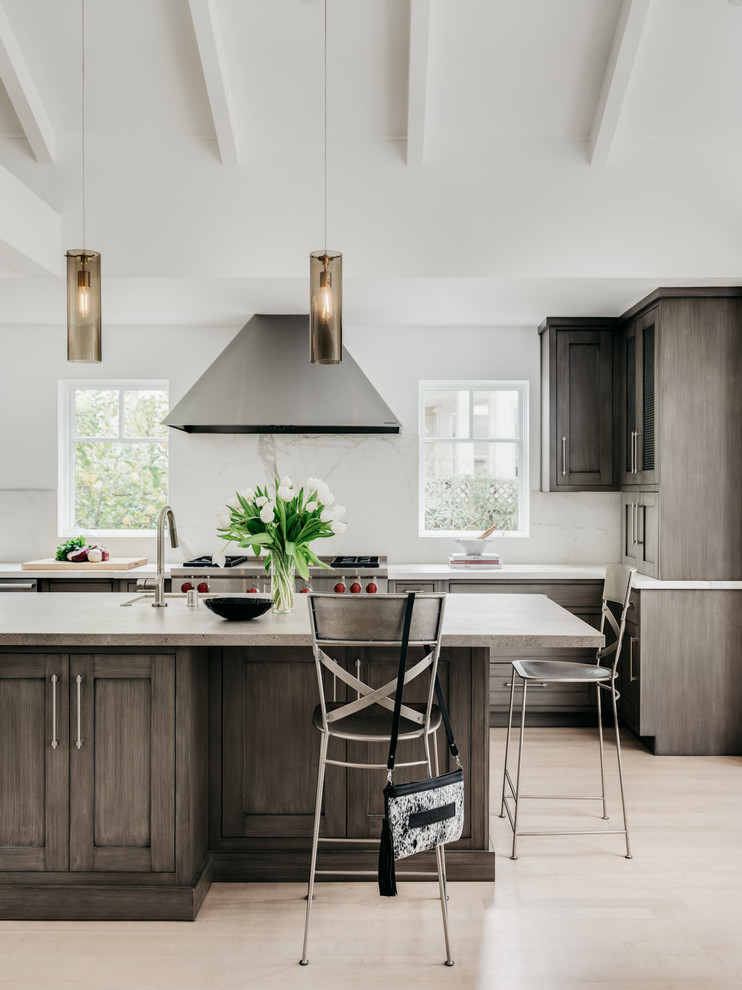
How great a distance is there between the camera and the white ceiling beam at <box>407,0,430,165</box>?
3.31m

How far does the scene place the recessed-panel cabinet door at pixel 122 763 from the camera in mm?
2594

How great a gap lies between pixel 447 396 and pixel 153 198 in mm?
2295

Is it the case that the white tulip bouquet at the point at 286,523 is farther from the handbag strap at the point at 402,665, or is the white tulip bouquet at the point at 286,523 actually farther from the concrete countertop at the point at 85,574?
the concrete countertop at the point at 85,574

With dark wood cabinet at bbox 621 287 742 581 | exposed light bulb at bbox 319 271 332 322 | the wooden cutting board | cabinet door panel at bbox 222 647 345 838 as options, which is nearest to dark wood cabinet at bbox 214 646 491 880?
cabinet door panel at bbox 222 647 345 838

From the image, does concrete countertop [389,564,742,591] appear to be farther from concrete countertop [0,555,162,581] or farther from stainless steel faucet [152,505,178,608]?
stainless steel faucet [152,505,178,608]

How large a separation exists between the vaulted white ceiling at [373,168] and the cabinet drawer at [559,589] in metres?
1.71

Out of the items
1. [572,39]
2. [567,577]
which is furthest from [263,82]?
[567,577]

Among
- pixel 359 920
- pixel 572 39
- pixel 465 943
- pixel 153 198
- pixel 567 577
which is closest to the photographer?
pixel 465 943

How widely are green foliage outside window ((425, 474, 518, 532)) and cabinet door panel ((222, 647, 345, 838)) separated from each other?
2.72m

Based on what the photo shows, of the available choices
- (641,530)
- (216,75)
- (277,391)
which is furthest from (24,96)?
(641,530)

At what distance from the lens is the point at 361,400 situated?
4.79 m

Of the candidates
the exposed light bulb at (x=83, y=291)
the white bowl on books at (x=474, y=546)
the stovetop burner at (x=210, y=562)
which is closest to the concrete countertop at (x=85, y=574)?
the stovetop burner at (x=210, y=562)

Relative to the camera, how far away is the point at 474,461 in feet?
17.8

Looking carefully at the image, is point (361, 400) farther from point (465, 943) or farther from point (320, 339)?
point (465, 943)
